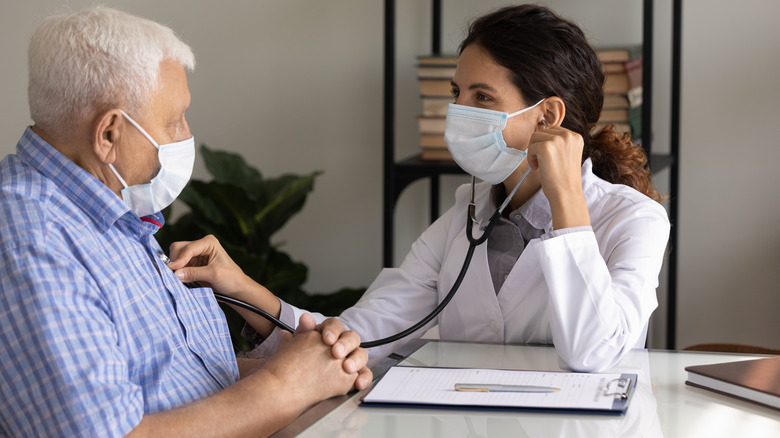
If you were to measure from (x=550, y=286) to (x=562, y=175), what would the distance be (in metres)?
0.18

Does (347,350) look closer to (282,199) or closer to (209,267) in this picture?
(209,267)

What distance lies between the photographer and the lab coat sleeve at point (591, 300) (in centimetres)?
123

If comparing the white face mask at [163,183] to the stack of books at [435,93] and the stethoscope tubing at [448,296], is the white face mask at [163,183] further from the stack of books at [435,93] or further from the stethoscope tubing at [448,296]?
the stack of books at [435,93]

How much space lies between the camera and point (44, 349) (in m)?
0.91

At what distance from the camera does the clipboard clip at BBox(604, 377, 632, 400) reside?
1075mm

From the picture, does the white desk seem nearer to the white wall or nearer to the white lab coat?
the white lab coat

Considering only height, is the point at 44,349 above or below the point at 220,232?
above

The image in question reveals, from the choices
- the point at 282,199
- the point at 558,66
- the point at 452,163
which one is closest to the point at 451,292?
the point at 558,66

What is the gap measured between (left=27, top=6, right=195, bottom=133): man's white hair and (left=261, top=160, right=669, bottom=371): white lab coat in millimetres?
540

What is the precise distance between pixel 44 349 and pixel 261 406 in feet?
0.92

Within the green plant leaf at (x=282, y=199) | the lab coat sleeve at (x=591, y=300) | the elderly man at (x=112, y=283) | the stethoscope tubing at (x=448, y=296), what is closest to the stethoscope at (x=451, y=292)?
the stethoscope tubing at (x=448, y=296)

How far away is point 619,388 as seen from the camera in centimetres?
111

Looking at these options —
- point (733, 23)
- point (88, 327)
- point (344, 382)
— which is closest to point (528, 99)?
point (344, 382)

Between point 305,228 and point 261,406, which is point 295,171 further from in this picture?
point 261,406
